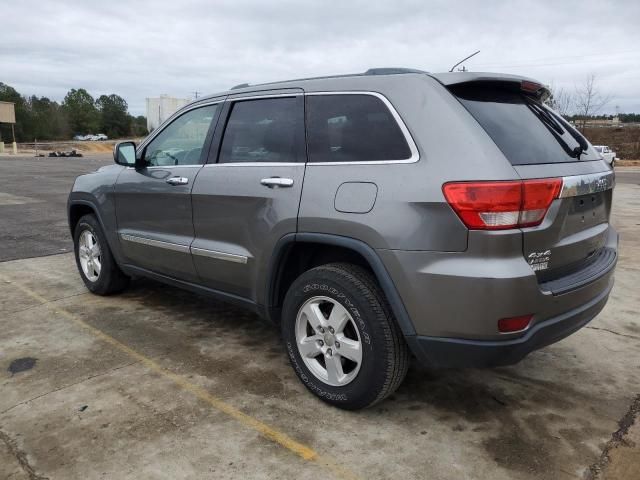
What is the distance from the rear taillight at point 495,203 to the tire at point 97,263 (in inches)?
135

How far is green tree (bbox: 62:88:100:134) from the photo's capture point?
109 metres

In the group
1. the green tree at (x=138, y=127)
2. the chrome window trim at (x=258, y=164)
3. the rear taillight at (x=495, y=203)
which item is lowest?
the rear taillight at (x=495, y=203)

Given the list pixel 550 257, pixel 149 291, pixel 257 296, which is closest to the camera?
pixel 550 257

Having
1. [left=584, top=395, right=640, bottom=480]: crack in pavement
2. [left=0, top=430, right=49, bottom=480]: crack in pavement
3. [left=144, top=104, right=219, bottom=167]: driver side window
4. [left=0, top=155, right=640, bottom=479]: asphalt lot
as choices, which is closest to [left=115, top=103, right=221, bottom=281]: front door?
[left=144, top=104, right=219, bottom=167]: driver side window

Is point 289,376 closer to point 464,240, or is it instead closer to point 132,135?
point 464,240

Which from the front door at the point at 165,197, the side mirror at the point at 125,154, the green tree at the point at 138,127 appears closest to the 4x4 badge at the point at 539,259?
the front door at the point at 165,197

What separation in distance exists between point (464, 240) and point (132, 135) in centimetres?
12469

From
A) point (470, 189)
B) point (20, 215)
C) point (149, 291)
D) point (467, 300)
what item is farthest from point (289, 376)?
point (20, 215)

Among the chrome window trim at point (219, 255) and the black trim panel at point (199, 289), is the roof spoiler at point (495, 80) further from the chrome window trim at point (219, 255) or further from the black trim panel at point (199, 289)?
the black trim panel at point (199, 289)

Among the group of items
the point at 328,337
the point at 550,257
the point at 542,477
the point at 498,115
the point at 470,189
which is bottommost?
the point at 542,477

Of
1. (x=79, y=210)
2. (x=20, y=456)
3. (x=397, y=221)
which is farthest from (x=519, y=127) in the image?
(x=79, y=210)

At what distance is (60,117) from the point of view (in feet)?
330

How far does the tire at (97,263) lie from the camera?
192 inches

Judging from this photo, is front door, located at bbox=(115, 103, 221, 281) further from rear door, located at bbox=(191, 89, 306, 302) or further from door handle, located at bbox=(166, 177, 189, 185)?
rear door, located at bbox=(191, 89, 306, 302)
